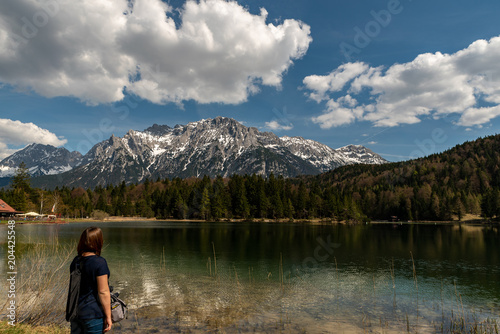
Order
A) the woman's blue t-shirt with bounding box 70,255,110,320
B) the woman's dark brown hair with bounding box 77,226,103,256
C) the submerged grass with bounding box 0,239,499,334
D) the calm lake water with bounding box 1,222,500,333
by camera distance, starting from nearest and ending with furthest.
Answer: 1. the woman's blue t-shirt with bounding box 70,255,110,320
2. the woman's dark brown hair with bounding box 77,226,103,256
3. the submerged grass with bounding box 0,239,499,334
4. the calm lake water with bounding box 1,222,500,333

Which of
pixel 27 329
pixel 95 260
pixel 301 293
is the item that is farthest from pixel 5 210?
pixel 95 260

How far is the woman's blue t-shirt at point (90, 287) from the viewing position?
6336mm

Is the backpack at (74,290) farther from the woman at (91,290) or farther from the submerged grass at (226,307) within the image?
the submerged grass at (226,307)

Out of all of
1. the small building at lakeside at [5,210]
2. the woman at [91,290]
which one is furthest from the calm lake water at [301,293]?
the small building at lakeside at [5,210]

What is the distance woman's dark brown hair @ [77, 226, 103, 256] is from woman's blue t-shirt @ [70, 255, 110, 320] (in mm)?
193

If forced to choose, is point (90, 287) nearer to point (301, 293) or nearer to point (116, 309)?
A: point (116, 309)

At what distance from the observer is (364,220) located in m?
168

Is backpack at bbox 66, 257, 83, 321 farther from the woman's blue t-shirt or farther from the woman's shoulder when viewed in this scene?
the woman's shoulder

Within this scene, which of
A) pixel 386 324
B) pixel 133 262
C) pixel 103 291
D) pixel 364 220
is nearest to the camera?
pixel 103 291

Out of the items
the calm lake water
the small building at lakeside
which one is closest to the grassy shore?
the calm lake water

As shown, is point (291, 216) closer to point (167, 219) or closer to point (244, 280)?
point (167, 219)

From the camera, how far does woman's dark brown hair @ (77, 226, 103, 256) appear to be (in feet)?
21.1

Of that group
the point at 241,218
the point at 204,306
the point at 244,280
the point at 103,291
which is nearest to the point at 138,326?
the point at 204,306

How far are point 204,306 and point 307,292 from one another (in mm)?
8583
